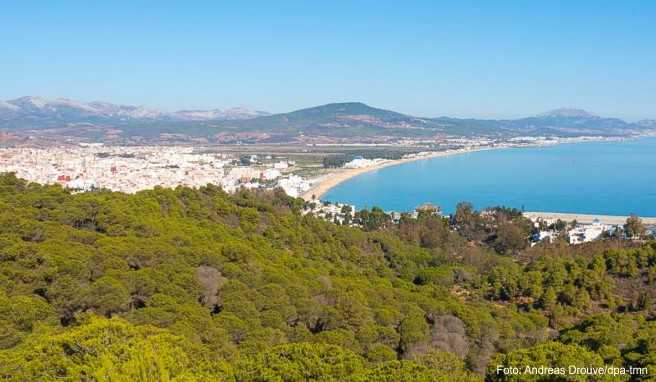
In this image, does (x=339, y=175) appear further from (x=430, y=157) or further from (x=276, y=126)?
(x=276, y=126)

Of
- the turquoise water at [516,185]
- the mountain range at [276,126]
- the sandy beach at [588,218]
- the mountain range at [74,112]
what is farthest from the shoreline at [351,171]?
the mountain range at [74,112]

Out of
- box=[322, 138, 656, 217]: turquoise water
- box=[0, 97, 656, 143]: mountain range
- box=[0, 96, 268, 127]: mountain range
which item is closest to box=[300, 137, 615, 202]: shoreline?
box=[322, 138, 656, 217]: turquoise water

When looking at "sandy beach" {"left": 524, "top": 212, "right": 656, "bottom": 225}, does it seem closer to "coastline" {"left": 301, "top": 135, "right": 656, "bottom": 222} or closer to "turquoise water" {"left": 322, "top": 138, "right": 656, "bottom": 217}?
"coastline" {"left": 301, "top": 135, "right": 656, "bottom": 222}

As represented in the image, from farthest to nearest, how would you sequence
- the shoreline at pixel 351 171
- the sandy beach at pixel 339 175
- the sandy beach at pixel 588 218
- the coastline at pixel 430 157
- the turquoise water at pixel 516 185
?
1. the shoreline at pixel 351 171
2. the sandy beach at pixel 339 175
3. the turquoise water at pixel 516 185
4. the coastline at pixel 430 157
5. the sandy beach at pixel 588 218

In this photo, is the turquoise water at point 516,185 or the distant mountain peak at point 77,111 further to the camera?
the distant mountain peak at point 77,111

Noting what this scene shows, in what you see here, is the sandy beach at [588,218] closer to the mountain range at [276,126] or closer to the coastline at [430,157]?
the coastline at [430,157]

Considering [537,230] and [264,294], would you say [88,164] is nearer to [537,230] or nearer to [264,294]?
[537,230]

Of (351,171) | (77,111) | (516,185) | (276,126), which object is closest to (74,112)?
(77,111)
